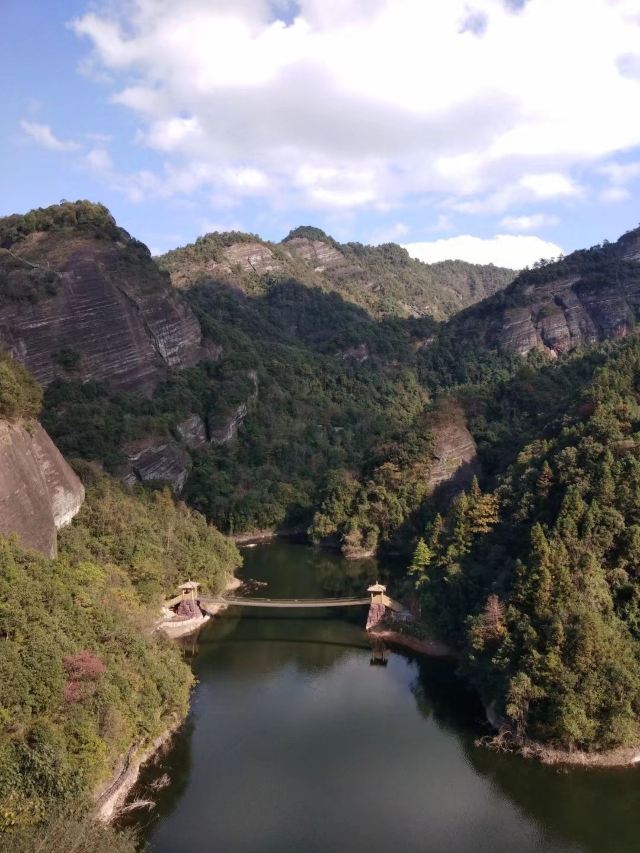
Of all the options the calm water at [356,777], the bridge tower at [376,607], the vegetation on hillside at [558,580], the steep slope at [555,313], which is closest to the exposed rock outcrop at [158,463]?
the bridge tower at [376,607]

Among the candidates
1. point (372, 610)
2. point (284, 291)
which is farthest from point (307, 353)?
point (372, 610)

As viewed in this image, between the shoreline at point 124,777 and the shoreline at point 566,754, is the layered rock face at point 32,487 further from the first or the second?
the shoreline at point 566,754

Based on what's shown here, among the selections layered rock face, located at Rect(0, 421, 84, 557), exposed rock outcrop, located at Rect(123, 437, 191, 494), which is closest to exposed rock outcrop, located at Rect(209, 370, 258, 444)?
exposed rock outcrop, located at Rect(123, 437, 191, 494)

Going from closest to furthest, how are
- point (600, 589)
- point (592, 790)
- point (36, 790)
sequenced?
point (36, 790) → point (592, 790) → point (600, 589)

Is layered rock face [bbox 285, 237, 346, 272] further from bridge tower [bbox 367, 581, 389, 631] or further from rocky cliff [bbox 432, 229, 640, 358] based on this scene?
bridge tower [bbox 367, 581, 389, 631]

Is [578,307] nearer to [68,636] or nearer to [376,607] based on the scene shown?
[376,607]

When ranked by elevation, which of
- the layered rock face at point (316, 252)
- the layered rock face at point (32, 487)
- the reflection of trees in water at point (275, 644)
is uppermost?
the layered rock face at point (316, 252)

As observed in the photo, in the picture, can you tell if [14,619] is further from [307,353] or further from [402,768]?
[307,353]
